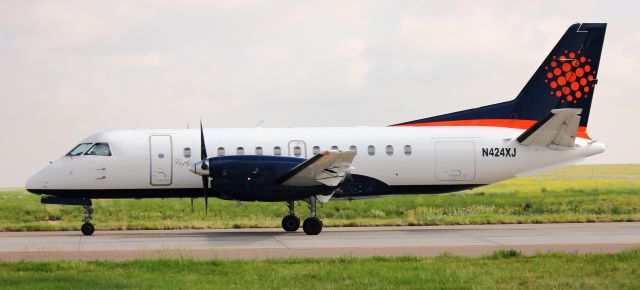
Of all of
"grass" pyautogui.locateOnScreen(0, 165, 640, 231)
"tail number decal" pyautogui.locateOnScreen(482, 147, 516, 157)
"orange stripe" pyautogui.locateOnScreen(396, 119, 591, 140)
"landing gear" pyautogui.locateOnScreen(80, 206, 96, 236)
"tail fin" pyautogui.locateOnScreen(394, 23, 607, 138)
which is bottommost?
"grass" pyautogui.locateOnScreen(0, 165, 640, 231)

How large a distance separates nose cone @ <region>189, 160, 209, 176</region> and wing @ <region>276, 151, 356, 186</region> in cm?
198

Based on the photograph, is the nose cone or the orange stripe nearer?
the nose cone

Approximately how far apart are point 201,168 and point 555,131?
34.7ft

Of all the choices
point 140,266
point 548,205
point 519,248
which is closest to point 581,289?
point 519,248

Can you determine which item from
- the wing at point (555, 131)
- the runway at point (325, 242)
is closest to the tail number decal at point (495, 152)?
the wing at point (555, 131)

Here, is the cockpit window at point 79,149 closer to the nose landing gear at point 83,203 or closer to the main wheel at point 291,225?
the nose landing gear at point 83,203

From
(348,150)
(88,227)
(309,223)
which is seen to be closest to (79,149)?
(88,227)

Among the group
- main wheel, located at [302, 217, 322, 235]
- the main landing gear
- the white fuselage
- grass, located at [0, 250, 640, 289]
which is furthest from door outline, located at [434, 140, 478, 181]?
grass, located at [0, 250, 640, 289]

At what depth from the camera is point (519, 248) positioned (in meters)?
18.7

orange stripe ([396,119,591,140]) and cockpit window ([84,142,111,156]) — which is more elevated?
orange stripe ([396,119,591,140])

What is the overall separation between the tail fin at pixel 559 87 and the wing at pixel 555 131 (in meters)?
1.31

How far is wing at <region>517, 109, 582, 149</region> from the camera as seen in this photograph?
2430 cm

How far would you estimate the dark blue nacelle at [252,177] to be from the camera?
2273cm

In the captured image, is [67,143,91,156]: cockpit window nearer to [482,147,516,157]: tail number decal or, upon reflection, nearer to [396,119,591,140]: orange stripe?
[396,119,591,140]: orange stripe
